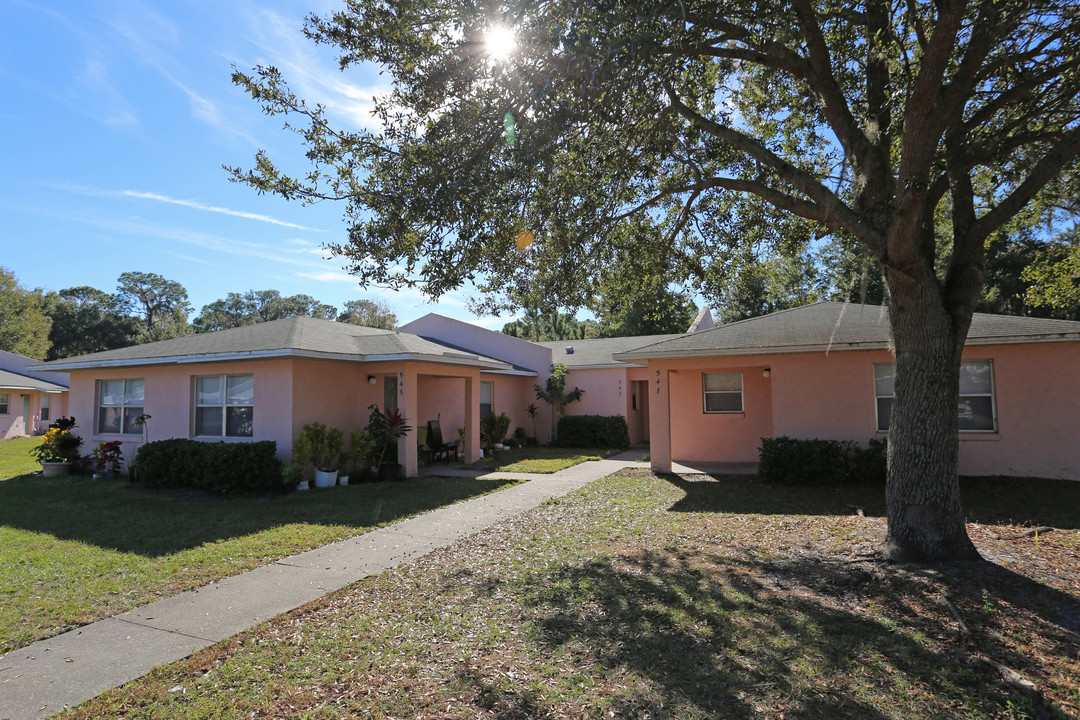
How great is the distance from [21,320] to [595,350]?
1771 inches

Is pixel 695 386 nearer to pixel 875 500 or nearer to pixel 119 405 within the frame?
pixel 875 500

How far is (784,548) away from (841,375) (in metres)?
6.08

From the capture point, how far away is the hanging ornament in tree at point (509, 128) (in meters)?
6.48

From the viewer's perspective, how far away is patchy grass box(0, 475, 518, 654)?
5207 mm

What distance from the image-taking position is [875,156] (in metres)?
6.17

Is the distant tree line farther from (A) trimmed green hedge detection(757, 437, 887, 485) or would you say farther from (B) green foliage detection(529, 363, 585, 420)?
(A) trimmed green hedge detection(757, 437, 887, 485)

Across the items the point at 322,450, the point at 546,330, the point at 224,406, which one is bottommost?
the point at 322,450

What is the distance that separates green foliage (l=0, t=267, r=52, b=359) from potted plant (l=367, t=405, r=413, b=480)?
43.1 m

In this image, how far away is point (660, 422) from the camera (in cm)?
1260

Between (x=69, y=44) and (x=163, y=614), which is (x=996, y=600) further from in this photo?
(x=69, y=44)

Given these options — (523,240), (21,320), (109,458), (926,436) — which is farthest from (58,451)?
(21,320)

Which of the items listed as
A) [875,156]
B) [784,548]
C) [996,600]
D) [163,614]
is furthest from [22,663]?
[875,156]

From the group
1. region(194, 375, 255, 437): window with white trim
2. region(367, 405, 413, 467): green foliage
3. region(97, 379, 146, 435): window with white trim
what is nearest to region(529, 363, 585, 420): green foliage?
region(367, 405, 413, 467): green foliage

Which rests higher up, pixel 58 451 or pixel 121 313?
pixel 121 313
